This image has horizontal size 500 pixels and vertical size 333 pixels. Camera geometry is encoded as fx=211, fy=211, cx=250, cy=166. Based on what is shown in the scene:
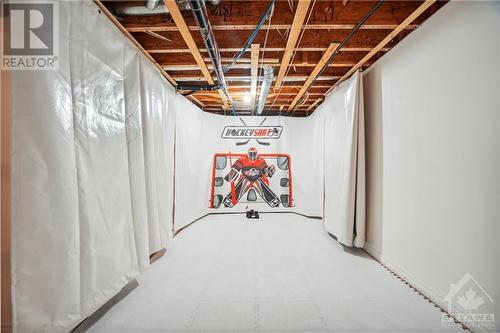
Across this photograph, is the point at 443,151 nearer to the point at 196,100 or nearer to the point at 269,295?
the point at 269,295

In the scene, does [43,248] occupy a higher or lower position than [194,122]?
lower

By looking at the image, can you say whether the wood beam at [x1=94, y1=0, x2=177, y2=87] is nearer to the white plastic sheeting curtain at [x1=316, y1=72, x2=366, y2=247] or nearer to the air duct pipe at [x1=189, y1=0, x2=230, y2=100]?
the air duct pipe at [x1=189, y1=0, x2=230, y2=100]

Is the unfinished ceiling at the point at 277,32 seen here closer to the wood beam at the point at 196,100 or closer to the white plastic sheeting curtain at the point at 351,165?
the white plastic sheeting curtain at the point at 351,165

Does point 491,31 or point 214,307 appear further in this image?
point 214,307

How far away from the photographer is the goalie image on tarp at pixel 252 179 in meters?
5.04

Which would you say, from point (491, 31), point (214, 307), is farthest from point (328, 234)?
point (491, 31)

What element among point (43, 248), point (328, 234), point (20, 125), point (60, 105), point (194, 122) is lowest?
point (328, 234)

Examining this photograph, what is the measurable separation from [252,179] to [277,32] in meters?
3.33

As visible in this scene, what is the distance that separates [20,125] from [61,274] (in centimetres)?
87

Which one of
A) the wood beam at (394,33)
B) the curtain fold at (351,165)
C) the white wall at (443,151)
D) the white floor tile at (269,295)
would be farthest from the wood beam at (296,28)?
the white floor tile at (269,295)

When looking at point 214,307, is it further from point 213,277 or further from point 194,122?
point 194,122

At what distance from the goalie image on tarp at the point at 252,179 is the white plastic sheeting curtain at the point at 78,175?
283 cm

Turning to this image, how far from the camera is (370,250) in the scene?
271 centimetres

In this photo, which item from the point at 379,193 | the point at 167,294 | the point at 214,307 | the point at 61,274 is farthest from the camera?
the point at 379,193
